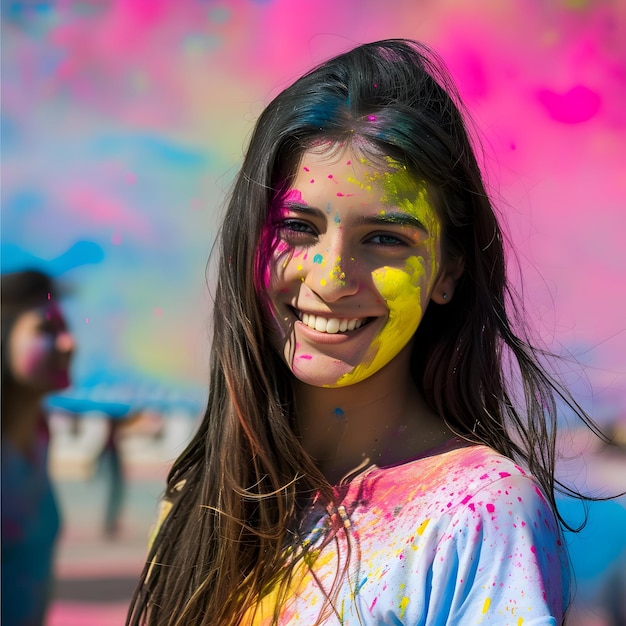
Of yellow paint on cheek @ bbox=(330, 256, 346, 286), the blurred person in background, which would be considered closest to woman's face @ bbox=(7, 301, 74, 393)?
the blurred person in background

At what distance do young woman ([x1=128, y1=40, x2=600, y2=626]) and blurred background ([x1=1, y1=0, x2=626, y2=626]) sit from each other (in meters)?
0.85

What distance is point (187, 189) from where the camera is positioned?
2738 millimetres

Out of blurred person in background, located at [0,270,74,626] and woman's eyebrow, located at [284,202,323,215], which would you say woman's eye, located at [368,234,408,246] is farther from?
blurred person in background, located at [0,270,74,626]

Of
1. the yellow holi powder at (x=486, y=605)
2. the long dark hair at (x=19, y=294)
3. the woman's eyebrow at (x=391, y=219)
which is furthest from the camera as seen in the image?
the long dark hair at (x=19, y=294)

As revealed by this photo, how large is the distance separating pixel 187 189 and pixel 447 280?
1.45m

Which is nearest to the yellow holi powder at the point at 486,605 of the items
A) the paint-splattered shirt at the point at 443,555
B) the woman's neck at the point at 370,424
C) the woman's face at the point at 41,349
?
the paint-splattered shirt at the point at 443,555

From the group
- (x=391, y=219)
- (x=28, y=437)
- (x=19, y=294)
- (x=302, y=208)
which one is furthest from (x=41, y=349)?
(x=391, y=219)

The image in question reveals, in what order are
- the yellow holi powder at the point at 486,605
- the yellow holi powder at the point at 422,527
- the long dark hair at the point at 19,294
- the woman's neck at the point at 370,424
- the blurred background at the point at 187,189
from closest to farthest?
the yellow holi powder at the point at 486,605 → the yellow holi powder at the point at 422,527 → the woman's neck at the point at 370,424 → the blurred background at the point at 187,189 → the long dark hair at the point at 19,294

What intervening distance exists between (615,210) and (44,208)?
193cm

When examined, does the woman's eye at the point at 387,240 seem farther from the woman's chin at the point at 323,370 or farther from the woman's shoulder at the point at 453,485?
the woman's shoulder at the point at 453,485

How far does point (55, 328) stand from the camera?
291 centimetres

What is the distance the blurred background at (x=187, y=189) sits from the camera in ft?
7.79

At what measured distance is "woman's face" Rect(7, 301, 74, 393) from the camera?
114 inches

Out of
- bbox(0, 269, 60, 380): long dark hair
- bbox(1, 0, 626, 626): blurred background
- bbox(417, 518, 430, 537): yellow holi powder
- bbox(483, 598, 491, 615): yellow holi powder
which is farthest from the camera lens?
bbox(0, 269, 60, 380): long dark hair
